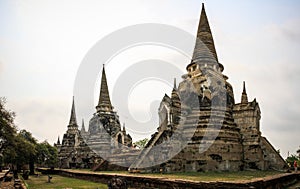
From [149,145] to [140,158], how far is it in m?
1.67

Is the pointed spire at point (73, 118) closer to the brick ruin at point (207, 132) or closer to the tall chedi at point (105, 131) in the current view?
the tall chedi at point (105, 131)

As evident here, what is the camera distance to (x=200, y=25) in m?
33.7

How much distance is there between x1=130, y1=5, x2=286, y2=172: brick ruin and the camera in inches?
984

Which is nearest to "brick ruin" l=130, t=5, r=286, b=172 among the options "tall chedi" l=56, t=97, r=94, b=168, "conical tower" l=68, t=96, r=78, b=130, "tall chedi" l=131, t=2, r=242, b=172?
"tall chedi" l=131, t=2, r=242, b=172

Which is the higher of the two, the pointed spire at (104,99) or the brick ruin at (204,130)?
the pointed spire at (104,99)

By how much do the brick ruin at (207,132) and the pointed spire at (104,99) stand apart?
49.9ft

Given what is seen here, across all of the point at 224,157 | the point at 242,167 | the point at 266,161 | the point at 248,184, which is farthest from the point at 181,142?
the point at 248,184

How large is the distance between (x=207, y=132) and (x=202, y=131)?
42 centimetres

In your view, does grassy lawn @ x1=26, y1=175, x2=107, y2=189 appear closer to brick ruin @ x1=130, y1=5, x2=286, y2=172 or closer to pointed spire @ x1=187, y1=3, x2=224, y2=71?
brick ruin @ x1=130, y1=5, x2=286, y2=172

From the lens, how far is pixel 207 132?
25.4 m

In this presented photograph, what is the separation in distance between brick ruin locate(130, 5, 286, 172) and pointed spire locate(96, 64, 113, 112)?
15.2 m

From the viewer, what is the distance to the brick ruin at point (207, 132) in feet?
82.0

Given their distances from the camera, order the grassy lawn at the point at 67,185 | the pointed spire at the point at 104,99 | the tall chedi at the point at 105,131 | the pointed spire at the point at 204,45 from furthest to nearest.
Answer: the pointed spire at the point at 104,99 → the tall chedi at the point at 105,131 → the pointed spire at the point at 204,45 → the grassy lawn at the point at 67,185

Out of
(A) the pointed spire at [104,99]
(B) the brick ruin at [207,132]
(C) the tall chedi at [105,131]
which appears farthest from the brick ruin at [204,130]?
(A) the pointed spire at [104,99]
